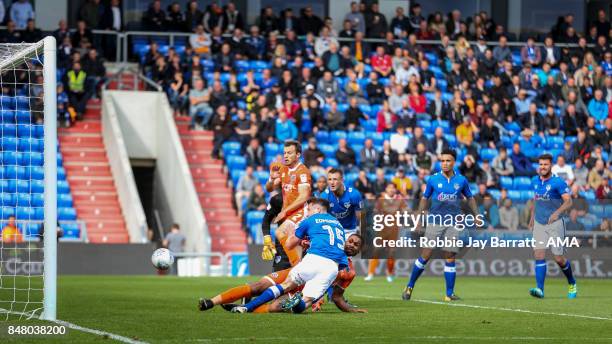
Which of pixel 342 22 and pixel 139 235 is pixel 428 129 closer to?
pixel 342 22

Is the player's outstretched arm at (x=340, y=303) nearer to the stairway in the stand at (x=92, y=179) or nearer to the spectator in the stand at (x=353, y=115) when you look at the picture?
the stairway in the stand at (x=92, y=179)

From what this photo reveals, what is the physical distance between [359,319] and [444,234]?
462 centimetres

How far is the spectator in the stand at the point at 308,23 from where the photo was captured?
3691 cm

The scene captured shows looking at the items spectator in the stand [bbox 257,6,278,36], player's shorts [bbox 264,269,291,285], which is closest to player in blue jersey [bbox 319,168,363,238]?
player's shorts [bbox 264,269,291,285]

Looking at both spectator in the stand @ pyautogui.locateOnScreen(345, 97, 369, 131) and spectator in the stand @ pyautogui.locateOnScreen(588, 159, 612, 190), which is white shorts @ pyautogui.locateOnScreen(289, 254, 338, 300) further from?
spectator in the stand @ pyautogui.locateOnScreen(588, 159, 612, 190)

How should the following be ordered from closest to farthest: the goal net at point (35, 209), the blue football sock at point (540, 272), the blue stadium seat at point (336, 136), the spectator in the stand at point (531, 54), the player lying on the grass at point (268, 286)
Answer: the goal net at point (35, 209) → the player lying on the grass at point (268, 286) → the blue football sock at point (540, 272) → the blue stadium seat at point (336, 136) → the spectator in the stand at point (531, 54)

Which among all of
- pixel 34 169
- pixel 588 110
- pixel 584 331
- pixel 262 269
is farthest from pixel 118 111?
pixel 584 331

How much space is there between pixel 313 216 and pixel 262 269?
15211 millimetres

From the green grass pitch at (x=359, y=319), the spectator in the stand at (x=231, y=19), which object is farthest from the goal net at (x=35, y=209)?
the spectator in the stand at (x=231, y=19)

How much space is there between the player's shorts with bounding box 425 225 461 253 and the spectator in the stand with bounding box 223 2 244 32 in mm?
19425

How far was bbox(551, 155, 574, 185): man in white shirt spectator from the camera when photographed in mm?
32438

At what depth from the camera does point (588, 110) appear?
36906mm

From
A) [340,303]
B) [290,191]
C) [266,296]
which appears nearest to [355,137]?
[290,191]

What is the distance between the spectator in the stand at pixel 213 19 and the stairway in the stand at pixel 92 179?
13.7ft
